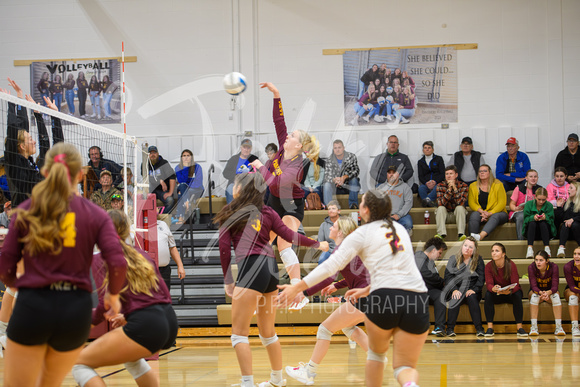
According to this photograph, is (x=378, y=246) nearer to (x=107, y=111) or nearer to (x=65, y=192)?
(x=65, y=192)

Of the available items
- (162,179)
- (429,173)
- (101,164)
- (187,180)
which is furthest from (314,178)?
(101,164)

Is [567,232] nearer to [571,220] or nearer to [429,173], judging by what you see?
[571,220]

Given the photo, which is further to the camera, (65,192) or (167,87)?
(167,87)

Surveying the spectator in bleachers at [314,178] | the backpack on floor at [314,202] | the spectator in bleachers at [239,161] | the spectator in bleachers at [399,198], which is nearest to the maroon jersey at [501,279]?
the spectator in bleachers at [399,198]

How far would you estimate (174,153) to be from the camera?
13.7m

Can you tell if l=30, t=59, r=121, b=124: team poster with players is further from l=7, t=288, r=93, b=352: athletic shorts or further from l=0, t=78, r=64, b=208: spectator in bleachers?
l=7, t=288, r=93, b=352: athletic shorts

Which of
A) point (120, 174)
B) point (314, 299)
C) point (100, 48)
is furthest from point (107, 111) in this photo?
point (314, 299)

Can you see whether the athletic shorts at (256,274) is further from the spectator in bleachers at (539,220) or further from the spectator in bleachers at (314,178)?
the spectator in bleachers at (314,178)

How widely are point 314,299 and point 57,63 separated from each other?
29.2ft

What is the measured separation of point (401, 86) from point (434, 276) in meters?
5.59

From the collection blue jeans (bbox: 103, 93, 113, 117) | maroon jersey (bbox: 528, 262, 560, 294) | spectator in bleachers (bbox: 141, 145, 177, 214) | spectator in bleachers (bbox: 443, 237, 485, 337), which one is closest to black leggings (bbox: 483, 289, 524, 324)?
spectator in bleachers (bbox: 443, 237, 485, 337)

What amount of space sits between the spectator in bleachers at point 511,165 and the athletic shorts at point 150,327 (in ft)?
32.7

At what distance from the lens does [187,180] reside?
41.7 ft

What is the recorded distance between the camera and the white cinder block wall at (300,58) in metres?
13.0
